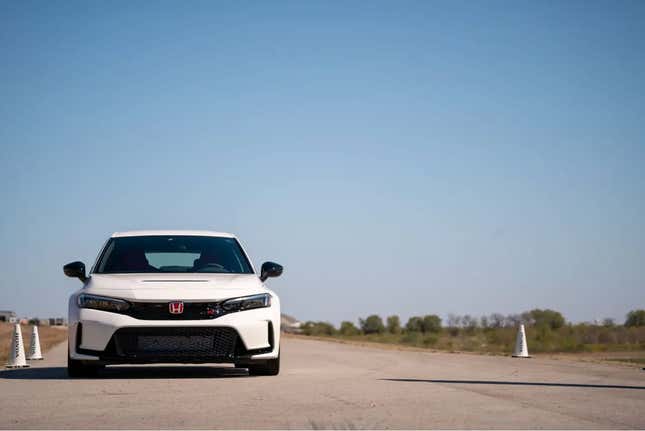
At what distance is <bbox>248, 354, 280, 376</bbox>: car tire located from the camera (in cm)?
1291

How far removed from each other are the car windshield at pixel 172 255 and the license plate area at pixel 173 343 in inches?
62.3

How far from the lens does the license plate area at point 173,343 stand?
1208 centimetres

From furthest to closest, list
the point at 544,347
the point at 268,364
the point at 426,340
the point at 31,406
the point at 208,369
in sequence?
the point at 426,340 → the point at 544,347 → the point at 208,369 → the point at 268,364 → the point at 31,406

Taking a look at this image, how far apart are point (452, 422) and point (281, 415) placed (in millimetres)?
1392

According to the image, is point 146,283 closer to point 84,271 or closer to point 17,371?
point 84,271

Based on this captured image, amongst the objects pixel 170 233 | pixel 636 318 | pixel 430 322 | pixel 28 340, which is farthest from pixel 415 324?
pixel 170 233

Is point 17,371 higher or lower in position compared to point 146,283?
lower

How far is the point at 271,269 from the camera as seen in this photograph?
13516mm

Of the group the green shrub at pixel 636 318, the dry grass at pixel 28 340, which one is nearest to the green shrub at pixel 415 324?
the green shrub at pixel 636 318

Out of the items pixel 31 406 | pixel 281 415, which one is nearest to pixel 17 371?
pixel 31 406

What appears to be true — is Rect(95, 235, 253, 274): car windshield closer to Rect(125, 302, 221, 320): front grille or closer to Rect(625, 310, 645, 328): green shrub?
Rect(125, 302, 221, 320): front grille

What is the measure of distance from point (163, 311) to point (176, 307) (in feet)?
0.51

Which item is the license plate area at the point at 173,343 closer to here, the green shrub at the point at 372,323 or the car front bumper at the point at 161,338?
the car front bumper at the point at 161,338

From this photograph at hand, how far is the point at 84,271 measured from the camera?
43.9 ft
